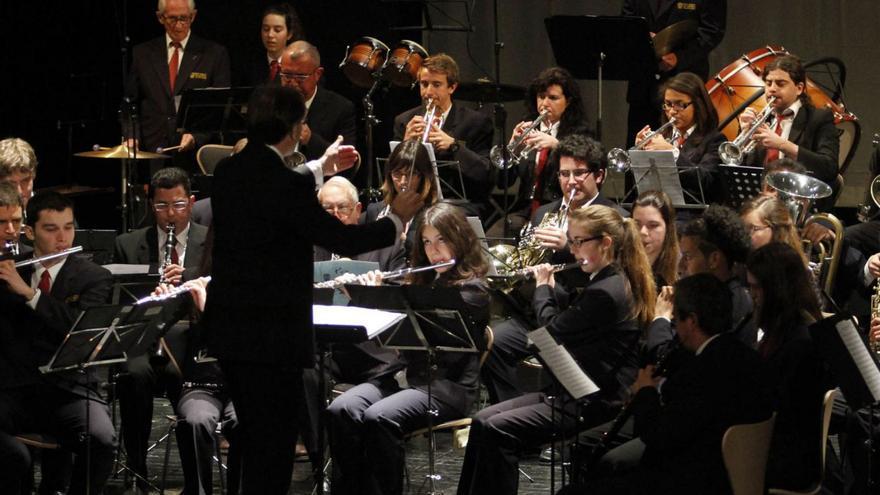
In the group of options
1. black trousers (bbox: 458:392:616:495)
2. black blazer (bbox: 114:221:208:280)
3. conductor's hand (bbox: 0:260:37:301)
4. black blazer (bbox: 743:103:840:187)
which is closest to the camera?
black trousers (bbox: 458:392:616:495)

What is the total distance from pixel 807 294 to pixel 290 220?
1.85 metres

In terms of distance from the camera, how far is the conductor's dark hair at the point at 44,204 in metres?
5.68

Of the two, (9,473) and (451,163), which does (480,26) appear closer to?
(451,163)

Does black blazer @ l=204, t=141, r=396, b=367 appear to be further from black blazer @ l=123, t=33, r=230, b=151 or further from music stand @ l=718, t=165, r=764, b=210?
black blazer @ l=123, t=33, r=230, b=151

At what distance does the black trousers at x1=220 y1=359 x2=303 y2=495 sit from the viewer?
171 inches

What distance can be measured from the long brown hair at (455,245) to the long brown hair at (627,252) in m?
0.51

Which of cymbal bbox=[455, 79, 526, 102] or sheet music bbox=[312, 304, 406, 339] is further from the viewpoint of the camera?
cymbal bbox=[455, 79, 526, 102]

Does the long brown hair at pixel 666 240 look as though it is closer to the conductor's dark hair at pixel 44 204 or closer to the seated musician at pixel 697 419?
the seated musician at pixel 697 419

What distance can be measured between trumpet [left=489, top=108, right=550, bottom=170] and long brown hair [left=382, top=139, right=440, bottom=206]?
3.71 ft

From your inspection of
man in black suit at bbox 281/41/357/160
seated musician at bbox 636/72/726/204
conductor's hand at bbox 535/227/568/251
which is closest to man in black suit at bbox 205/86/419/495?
conductor's hand at bbox 535/227/568/251

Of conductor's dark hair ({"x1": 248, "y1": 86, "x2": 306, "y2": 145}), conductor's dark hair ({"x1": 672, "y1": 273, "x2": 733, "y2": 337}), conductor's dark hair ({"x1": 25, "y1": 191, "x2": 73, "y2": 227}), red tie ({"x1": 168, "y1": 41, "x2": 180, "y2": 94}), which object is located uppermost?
conductor's dark hair ({"x1": 248, "y1": 86, "x2": 306, "y2": 145})

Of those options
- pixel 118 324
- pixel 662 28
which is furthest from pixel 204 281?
pixel 662 28

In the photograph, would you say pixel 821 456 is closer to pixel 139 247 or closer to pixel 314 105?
pixel 139 247

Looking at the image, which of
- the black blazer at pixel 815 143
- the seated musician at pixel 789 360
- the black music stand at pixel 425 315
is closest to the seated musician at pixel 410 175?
the black music stand at pixel 425 315
